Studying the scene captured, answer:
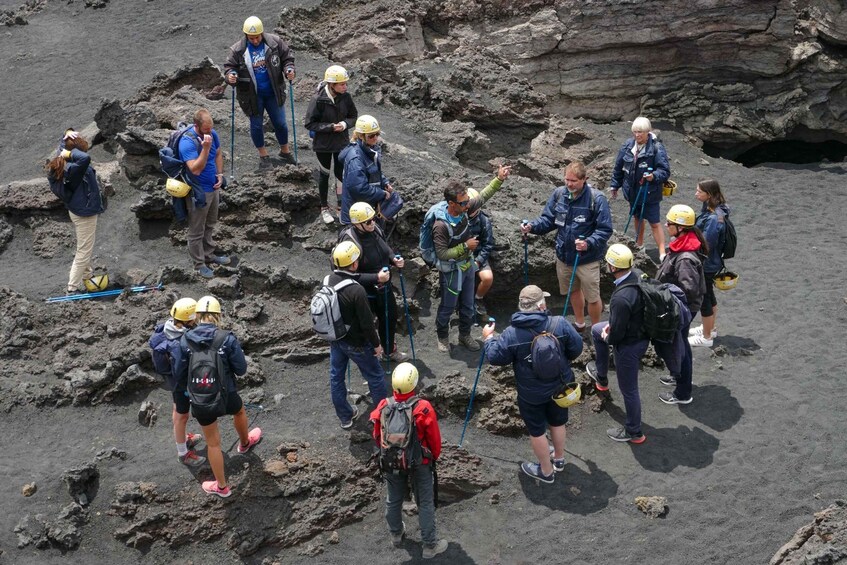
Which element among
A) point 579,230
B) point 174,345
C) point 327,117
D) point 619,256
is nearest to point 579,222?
point 579,230

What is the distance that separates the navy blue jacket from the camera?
34.5ft

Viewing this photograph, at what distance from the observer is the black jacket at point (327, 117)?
11391 millimetres

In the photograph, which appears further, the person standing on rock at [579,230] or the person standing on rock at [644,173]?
the person standing on rock at [644,173]

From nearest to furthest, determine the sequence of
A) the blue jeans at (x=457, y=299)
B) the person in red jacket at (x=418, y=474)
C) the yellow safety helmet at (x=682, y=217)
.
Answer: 1. the person in red jacket at (x=418, y=474)
2. the yellow safety helmet at (x=682, y=217)
3. the blue jeans at (x=457, y=299)

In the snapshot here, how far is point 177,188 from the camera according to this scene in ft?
34.9

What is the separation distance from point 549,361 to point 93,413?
5.32 metres

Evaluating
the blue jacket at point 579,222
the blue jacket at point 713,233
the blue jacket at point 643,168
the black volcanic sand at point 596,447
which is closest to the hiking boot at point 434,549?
the black volcanic sand at point 596,447

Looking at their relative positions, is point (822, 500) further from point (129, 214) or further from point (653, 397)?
point (129, 214)

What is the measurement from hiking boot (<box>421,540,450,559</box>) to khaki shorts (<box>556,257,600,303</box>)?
387 cm

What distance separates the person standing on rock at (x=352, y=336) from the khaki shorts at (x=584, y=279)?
9.93 ft

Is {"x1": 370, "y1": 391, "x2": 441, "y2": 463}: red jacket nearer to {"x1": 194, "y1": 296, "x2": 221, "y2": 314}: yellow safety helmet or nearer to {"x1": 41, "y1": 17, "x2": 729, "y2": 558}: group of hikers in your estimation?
{"x1": 41, "y1": 17, "x2": 729, "y2": 558}: group of hikers

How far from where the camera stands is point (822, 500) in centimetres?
848

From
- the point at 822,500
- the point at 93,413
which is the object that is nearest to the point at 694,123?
the point at 822,500

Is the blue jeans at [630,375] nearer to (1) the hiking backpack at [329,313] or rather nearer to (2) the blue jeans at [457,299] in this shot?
(2) the blue jeans at [457,299]
